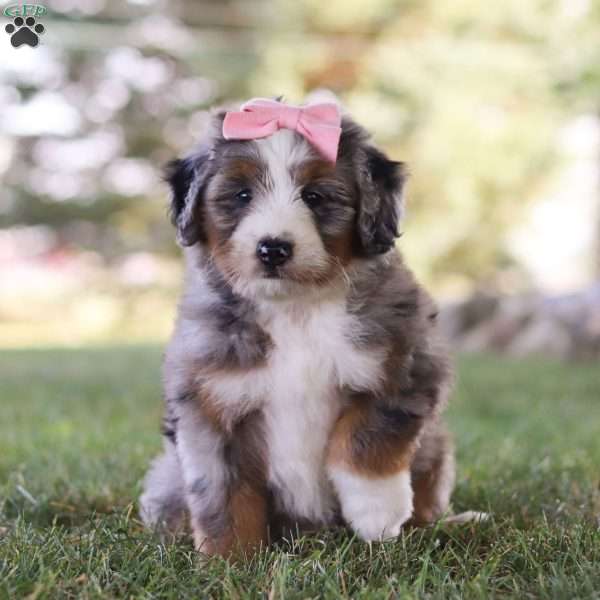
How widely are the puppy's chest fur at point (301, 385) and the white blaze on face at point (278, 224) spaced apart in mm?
152

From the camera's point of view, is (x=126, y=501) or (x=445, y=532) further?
(x=126, y=501)

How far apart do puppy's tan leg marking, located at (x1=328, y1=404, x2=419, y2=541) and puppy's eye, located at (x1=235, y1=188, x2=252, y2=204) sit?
2.74 feet

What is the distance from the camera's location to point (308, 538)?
3275 millimetres

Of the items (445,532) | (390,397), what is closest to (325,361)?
(390,397)

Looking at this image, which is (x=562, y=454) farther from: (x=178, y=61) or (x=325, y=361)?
(x=178, y=61)

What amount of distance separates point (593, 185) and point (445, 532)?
20900 millimetres

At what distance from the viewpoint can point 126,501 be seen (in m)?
4.09

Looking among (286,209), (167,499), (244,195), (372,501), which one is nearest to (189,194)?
(244,195)

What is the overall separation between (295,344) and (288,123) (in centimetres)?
80

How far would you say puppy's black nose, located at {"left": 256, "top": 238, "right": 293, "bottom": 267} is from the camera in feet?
10.3

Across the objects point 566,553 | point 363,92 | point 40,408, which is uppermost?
point 363,92

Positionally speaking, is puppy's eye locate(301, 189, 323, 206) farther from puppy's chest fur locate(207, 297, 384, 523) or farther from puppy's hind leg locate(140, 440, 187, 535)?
puppy's hind leg locate(140, 440, 187, 535)

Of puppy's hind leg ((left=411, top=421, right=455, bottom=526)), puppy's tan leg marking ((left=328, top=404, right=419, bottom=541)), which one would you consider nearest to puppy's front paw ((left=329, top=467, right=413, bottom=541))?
puppy's tan leg marking ((left=328, top=404, right=419, bottom=541))

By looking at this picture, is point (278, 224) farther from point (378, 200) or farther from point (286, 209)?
point (378, 200)
